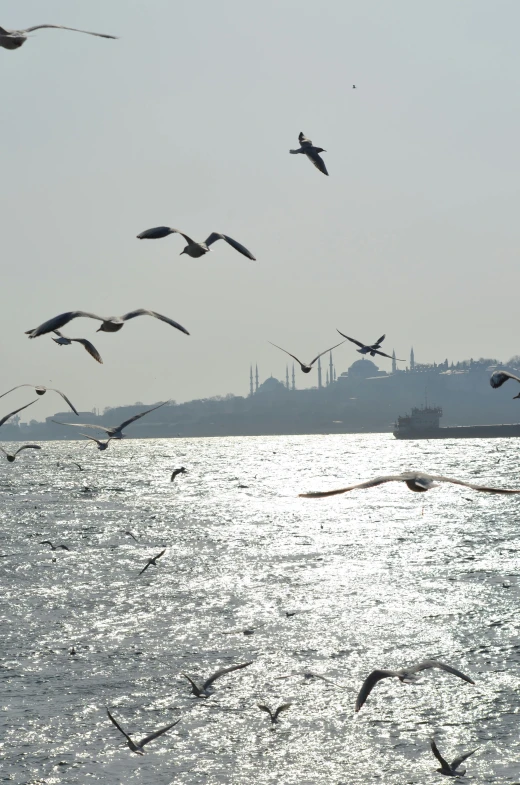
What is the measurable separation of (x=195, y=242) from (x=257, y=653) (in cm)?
1569

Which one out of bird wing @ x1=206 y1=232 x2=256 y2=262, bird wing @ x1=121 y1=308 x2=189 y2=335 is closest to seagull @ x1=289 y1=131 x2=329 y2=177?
bird wing @ x1=206 y1=232 x2=256 y2=262

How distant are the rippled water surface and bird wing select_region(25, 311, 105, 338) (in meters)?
9.97

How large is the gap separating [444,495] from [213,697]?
276 feet

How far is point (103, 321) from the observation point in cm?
874

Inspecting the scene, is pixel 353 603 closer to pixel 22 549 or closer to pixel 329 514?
pixel 22 549

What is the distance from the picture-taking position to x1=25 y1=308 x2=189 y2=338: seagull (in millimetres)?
7891

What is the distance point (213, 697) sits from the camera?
1977 centimetres

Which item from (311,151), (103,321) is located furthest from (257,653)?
(103,321)

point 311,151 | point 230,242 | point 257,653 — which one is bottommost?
point 257,653

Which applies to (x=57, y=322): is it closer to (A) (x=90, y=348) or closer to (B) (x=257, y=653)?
(A) (x=90, y=348)

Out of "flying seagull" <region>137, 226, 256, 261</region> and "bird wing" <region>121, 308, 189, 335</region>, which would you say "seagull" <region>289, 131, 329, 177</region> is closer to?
"flying seagull" <region>137, 226, 256, 261</region>

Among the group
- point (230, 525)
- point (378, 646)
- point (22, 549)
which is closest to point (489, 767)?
point (378, 646)

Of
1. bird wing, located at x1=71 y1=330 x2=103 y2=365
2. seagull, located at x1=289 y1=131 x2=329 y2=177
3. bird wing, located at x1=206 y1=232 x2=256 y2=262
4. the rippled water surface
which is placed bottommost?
the rippled water surface

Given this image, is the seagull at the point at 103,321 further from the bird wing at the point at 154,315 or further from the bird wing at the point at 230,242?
the bird wing at the point at 230,242
